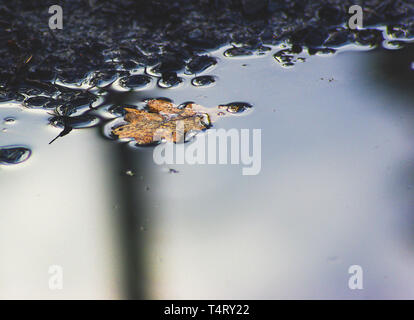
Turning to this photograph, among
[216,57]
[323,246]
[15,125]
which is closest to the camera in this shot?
[323,246]

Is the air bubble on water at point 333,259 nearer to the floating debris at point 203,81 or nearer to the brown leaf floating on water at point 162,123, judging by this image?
the brown leaf floating on water at point 162,123

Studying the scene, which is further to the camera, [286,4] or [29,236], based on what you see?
[286,4]

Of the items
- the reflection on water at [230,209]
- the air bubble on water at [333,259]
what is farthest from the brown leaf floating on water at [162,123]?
the air bubble on water at [333,259]

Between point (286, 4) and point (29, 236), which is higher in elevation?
point (286, 4)
